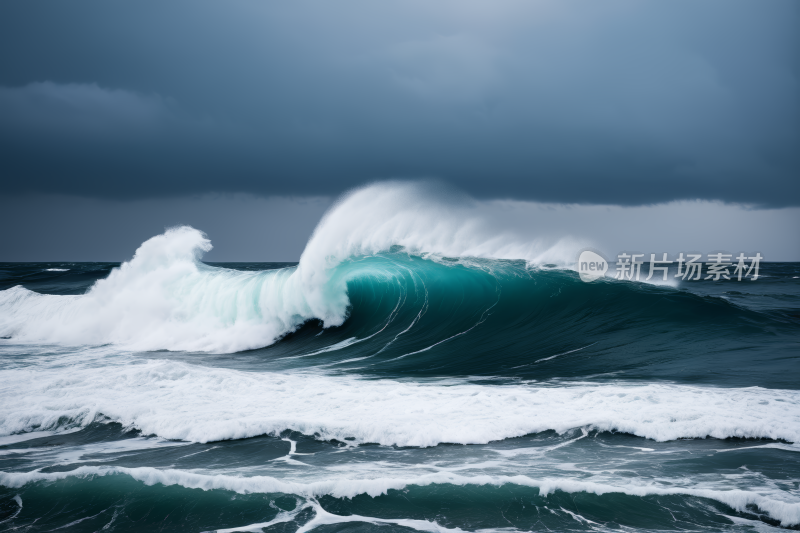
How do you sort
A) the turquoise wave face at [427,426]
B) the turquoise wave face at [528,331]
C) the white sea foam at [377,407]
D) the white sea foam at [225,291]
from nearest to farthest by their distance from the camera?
the turquoise wave face at [427,426], the white sea foam at [377,407], the turquoise wave face at [528,331], the white sea foam at [225,291]

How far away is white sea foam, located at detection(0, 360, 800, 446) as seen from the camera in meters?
5.34

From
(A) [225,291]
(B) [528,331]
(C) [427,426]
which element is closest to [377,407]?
(C) [427,426]

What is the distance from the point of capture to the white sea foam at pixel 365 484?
3.87 metres

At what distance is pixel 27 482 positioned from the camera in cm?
429

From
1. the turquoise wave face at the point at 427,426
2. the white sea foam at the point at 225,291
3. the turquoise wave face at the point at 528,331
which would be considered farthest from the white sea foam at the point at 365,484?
the white sea foam at the point at 225,291

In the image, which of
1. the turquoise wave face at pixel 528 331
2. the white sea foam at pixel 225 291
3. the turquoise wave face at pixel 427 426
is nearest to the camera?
the turquoise wave face at pixel 427 426

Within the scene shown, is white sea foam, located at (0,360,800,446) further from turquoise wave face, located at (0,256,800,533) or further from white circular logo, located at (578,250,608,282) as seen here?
white circular logo, located at (578,250,608,282)

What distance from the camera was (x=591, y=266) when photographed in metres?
16.7

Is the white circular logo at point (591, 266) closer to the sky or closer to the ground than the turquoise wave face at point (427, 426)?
closer to the sky

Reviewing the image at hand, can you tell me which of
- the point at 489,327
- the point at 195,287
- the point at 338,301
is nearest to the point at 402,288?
the point at 338,301

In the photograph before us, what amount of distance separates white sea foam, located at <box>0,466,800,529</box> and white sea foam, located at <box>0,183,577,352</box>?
782 cm

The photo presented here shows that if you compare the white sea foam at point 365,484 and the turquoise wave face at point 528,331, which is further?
the turquoise wave face at point 528,331

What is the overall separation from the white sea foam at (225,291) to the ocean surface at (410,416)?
99mm

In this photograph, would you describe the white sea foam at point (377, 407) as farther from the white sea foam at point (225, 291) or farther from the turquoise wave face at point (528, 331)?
the white sea foam at point (225, 291)
